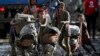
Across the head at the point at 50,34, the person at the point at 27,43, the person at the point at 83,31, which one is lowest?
the person at the point at 83,31

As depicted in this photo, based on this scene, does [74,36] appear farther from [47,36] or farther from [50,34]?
[50,34]

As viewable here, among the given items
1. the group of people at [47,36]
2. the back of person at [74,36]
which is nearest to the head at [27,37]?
the group of people at [47,36]

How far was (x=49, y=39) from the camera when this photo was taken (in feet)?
34.8

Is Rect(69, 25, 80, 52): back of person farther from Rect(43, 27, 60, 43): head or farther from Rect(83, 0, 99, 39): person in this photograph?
Rect(83, 0, 99, 39): person

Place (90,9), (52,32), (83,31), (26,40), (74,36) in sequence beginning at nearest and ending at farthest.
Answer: (52,32) < (26,40) < (74,36) < (83,31) < (90,9)

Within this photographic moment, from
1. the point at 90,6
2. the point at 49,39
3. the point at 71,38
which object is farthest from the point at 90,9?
the point at 49,39

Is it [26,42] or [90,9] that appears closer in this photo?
[26,42]

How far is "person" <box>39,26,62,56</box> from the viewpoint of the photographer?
34.2ft

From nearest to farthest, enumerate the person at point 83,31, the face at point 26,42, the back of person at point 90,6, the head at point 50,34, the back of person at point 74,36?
the head at point 50,34 → the face at point 26,42 → the back of person at point 74,36 → the person at point 83,31 → the back of person at point 90,6

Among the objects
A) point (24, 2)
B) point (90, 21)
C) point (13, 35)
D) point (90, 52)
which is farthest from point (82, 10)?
point (13, 35)

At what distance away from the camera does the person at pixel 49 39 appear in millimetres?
10413

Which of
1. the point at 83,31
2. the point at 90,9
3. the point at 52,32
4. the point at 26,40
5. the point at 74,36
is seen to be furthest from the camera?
the point at 90,9

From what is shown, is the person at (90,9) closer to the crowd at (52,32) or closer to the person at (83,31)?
the crowd at (52,32)

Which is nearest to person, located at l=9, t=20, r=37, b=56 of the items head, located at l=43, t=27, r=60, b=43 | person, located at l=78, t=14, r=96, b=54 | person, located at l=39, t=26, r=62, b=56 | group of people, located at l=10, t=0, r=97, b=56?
group of people, located at l=10, t=0, r=97, b=56
